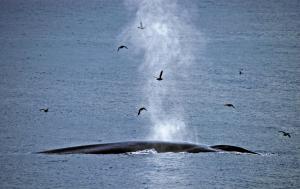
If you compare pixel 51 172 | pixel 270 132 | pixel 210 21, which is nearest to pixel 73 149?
pixel 51 172

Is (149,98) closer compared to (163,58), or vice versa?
(149,98)

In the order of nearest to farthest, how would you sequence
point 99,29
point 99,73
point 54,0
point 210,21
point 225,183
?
point 225,183 → point 99,73 → point 99,29 → point 210,21 → point 54,0

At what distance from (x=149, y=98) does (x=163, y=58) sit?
18855 mm

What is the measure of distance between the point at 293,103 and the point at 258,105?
2774 mm

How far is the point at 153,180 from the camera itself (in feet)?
127

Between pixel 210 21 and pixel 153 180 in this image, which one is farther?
pixel 210 21

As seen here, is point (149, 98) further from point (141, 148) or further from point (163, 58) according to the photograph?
point (163, 58)

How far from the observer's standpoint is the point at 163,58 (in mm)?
76875

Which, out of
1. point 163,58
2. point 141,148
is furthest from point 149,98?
point 163,58

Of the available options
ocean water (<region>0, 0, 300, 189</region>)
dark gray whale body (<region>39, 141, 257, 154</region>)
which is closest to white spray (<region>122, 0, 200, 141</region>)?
ocean water (<region>0, 0, 300, 189</region>)

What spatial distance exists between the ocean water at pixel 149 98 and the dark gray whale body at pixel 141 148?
770 millimetres

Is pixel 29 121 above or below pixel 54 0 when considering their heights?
below

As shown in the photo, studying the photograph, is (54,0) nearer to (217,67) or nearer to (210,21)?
(210,21)

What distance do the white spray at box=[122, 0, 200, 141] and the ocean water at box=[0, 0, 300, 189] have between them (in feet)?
0.52
